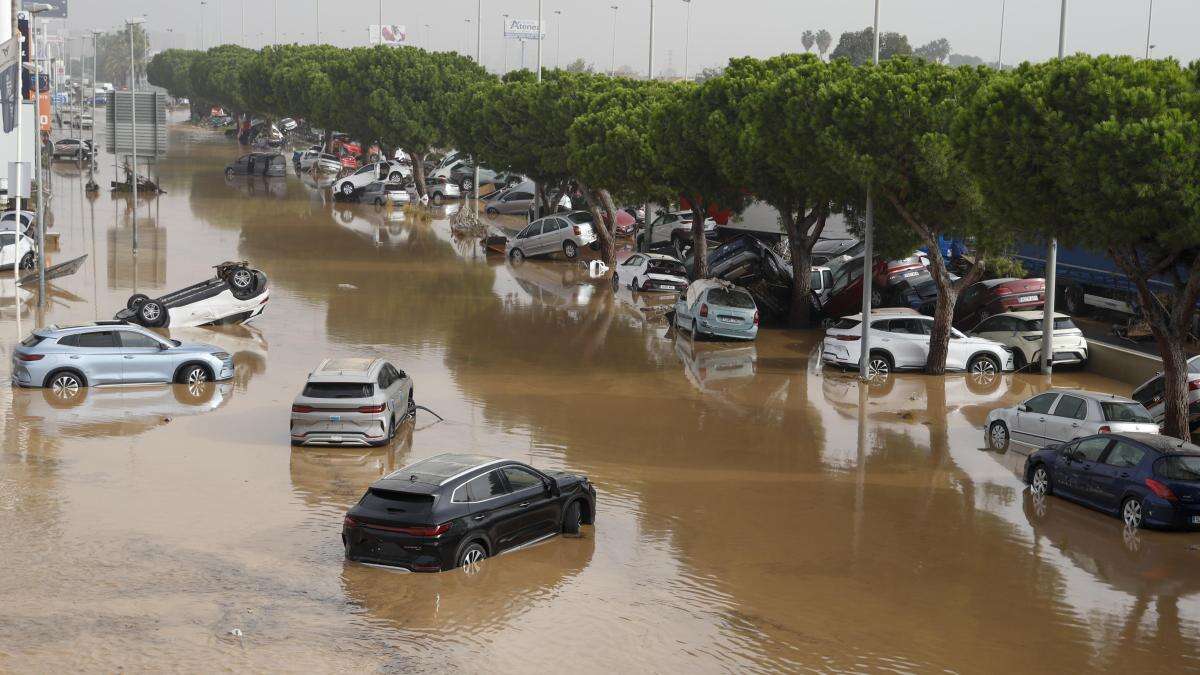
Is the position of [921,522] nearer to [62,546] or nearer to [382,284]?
[62,546]

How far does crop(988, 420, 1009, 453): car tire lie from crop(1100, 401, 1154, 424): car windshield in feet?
6.39

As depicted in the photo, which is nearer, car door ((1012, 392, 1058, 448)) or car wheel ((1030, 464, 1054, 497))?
car wheel ((1030, 464, 1054, 497))

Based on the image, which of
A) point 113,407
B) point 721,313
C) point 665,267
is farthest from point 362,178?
point 113,407

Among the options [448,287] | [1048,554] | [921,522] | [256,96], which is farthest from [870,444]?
[256,96]

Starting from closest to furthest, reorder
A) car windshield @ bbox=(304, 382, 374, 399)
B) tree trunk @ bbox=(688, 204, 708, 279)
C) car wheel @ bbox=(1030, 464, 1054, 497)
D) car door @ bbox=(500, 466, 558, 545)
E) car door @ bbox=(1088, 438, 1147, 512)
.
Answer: car door @ bbox=(500, 466, 558, 545)
car door @ bbox=(1088, 438, 1147, 512)
car wheel @ bbox=(1030, 464, 1054, 497)
car windshield @ bbox=(304, 382, 374, 399)
tree trunk @ bbox=(688, 204, 708, 279)

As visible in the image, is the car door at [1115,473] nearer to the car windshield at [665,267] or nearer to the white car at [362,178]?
the car windshield at [665,267]

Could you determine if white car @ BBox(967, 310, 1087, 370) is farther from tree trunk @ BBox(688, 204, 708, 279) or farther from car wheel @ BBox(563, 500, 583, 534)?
car wheel @ BBox(563, 500, 583, 534)

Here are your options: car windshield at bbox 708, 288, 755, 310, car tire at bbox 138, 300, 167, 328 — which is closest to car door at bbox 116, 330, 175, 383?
car tire at bbox 138, 300, 167, 328

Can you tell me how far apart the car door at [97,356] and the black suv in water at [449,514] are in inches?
446

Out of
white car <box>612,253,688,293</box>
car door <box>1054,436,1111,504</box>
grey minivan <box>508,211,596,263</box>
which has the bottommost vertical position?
car door <box>1054,436,1111,504</box>

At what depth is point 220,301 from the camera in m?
31.4

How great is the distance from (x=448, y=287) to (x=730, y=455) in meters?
20.8

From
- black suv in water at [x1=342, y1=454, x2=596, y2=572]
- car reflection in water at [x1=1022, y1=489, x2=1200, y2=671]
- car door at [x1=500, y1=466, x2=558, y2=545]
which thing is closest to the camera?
car reflection in water at [x1=1022, y1=489, x2=1200, y2=671]

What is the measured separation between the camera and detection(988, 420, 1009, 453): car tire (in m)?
21.9
